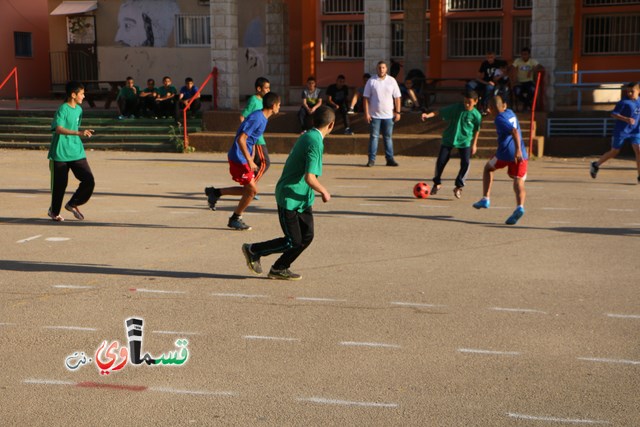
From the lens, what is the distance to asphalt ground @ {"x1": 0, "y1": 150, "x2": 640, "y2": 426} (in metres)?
5.85

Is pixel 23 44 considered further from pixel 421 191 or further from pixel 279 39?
pixel 421 191

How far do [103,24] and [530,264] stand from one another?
1003 inches

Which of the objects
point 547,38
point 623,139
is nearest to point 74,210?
point 623,139

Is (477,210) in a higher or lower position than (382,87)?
lower

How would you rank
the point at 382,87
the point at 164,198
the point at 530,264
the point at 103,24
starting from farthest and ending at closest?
the point at 103,24 < the point at 382,87 < the point at 164,198 < the point at 530,264

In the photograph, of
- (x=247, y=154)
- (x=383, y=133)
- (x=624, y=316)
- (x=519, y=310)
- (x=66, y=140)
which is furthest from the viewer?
(x=383, y=133)

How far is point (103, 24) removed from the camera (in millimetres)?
32469

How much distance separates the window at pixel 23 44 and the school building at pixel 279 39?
4 cm

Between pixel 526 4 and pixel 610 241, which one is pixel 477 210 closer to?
pixel 610 241

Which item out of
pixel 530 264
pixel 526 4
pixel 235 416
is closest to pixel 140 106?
pixel 526 4

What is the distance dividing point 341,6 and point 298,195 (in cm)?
2280

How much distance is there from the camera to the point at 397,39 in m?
31.0

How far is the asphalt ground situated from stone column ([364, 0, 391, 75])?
9.14m

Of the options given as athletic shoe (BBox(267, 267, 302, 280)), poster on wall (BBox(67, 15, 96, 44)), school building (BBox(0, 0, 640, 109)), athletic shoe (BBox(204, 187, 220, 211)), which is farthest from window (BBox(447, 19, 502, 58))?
athletic shoe (BBox(267, 267, 302, 280))
